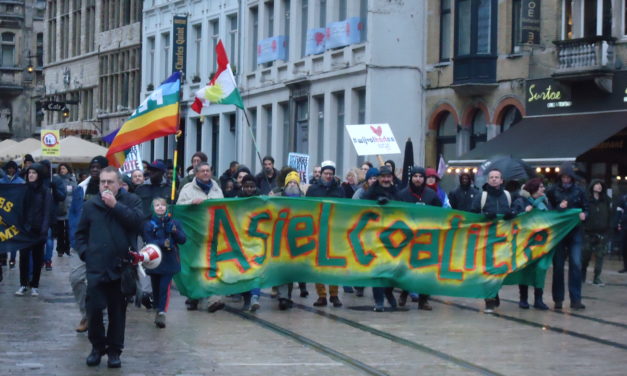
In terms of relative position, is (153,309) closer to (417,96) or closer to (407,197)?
(407,197)

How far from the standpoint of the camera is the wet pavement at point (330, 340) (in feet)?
40.9

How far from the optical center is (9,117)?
89.2m

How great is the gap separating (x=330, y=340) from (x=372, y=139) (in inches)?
602

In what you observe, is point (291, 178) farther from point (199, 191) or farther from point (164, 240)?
point (164, 240)

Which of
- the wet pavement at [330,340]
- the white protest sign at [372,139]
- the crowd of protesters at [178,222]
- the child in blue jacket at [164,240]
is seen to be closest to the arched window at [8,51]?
the white protest sign at [372,139]

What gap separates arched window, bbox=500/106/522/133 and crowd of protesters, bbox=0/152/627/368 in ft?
38.7

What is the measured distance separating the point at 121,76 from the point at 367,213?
4856 cm

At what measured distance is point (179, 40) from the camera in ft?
184

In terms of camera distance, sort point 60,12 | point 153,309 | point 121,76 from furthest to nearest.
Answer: point 60,12, point 121,76, point 153,309

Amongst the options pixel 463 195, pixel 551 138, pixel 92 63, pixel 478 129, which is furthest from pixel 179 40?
pixel 463 195

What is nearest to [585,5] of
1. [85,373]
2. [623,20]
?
[623,20]

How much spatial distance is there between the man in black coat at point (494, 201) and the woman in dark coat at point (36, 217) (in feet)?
19.4

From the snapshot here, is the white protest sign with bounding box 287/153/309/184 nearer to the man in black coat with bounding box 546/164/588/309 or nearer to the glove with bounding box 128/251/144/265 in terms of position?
the man in black coat with bounding box 546/164/588/309

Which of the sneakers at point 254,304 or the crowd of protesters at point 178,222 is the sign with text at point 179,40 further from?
the sneakers at point 254,304
